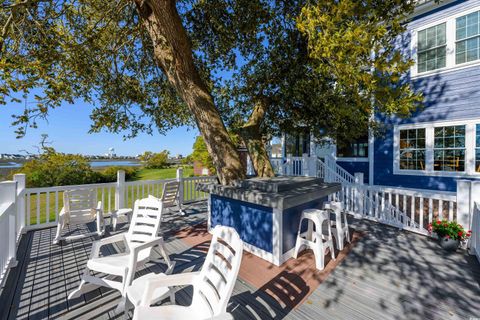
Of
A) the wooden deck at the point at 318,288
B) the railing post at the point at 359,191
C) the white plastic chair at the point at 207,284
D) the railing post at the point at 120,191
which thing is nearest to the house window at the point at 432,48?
the railing post at the point at 359,191

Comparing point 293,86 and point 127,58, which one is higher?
point 127,58

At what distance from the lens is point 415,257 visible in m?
3.54

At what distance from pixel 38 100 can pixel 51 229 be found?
9.66 ft

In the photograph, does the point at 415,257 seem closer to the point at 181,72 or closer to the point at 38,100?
the point at 181,72

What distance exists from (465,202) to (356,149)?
569cm

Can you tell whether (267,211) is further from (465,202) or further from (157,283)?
(465,202)

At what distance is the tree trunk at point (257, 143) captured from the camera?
539 cm

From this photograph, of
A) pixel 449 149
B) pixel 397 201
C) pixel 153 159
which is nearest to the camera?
pixel 397 201

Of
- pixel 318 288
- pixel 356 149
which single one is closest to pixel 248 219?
pixel 318 288

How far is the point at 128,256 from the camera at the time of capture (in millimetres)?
2887

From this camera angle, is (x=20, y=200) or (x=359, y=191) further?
(x=359, y=191)

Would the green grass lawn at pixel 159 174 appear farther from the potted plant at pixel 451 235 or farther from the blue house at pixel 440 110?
the potted plant at pixel 451 235

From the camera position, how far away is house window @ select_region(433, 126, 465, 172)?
21.7 ft

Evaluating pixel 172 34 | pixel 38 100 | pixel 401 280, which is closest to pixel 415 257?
pixel 401 280
